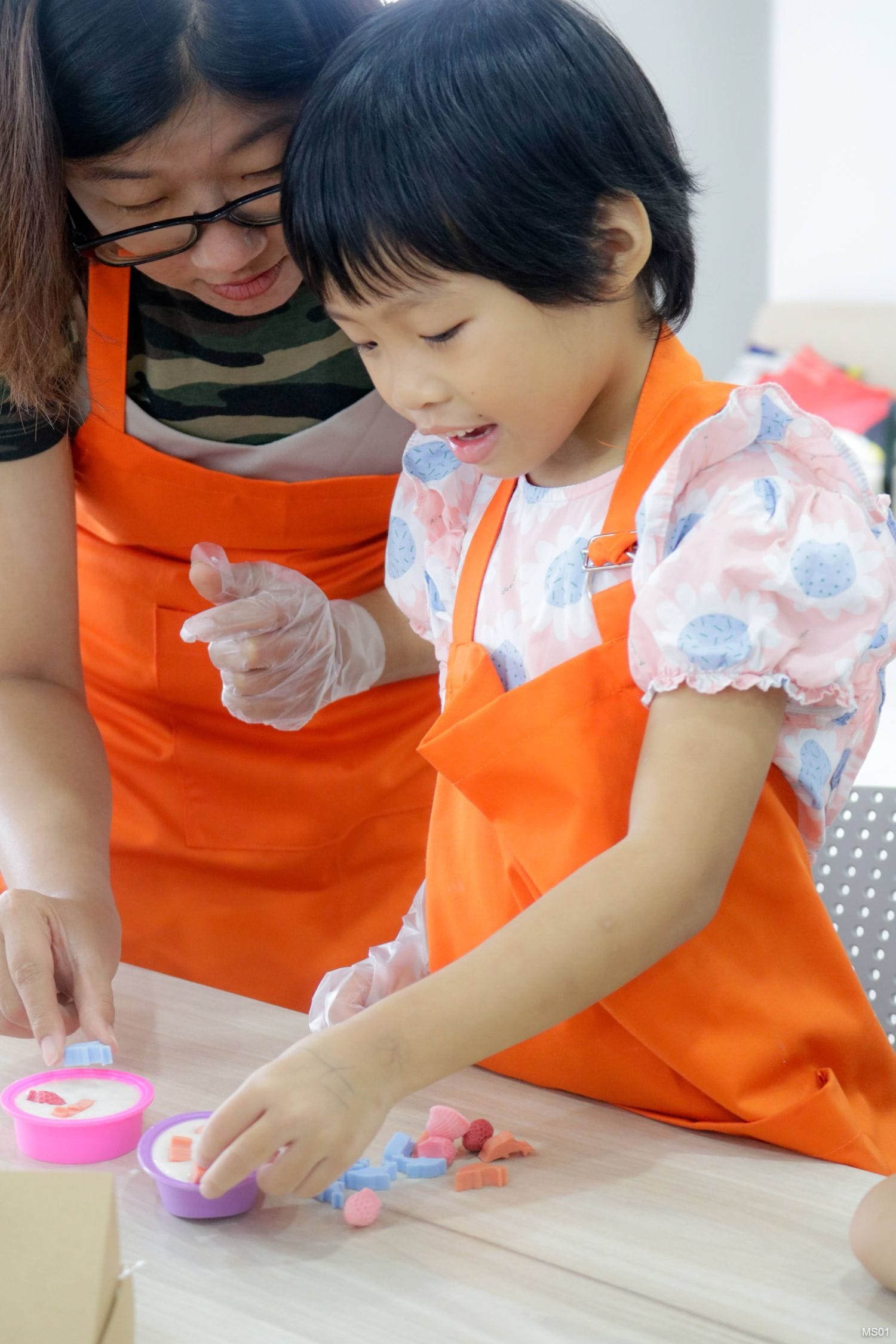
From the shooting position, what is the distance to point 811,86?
417 cm

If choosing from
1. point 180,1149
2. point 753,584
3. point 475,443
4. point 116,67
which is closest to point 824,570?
point 753,584

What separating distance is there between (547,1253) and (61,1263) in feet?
0.85

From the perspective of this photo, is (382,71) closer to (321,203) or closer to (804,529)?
(321,203)

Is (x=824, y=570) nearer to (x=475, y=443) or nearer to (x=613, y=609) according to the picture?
(x=613, y=609)

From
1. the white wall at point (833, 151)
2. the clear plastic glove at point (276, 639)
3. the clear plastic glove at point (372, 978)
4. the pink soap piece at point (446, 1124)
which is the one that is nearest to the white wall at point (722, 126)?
the white wall at point (833, 151)

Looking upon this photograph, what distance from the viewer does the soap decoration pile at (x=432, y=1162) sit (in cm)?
75

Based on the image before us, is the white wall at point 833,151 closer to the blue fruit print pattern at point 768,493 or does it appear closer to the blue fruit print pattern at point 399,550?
the blue fruit print pattern at point 399,550

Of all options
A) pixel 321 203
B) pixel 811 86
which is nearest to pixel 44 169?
pixel 321 203

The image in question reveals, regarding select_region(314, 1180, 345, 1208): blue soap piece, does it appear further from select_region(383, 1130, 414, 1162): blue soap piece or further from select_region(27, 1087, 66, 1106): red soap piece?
select_region(27, 1087, 66, 1106): red soap piece

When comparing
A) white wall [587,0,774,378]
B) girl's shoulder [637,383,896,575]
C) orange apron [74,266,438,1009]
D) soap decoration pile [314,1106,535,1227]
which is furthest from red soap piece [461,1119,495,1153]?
white wall [587,0,774,378]

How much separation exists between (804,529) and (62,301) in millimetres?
660

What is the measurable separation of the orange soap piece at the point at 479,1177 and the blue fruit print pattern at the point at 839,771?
1.16ft

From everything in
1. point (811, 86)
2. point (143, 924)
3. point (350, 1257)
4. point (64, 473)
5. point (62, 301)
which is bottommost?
point (143, 924)

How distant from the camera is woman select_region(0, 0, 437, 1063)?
1.01m
